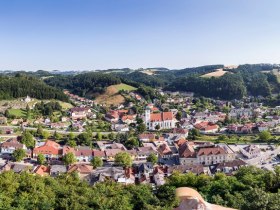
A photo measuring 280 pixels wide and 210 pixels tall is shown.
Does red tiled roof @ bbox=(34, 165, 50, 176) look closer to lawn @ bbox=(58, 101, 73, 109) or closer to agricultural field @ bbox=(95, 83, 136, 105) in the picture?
lawn @ bbox=(58, 101, 73, 109)

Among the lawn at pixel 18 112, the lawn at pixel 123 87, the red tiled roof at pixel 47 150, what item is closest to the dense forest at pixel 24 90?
the lawn at pixel 18 112

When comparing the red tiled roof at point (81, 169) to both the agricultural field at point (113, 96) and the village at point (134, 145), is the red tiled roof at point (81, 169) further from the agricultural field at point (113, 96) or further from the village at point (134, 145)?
the agricultural field at point (113, 96)

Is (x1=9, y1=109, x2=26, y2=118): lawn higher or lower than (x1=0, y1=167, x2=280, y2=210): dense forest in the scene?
lower

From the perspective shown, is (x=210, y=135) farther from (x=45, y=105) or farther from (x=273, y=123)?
(x=45, y=105)

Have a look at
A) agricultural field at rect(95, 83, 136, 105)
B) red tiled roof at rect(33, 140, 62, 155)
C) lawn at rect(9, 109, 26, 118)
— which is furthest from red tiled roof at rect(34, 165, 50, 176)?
agricultural field at rect(95, 83, 136, 105)

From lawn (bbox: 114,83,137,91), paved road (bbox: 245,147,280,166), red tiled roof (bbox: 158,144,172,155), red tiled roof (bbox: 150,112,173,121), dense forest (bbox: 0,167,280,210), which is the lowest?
paved road (bbox: 245,147,280,166)

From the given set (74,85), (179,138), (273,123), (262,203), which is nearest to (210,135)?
(179,138)
